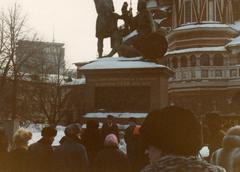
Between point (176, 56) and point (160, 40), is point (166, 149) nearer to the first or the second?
point (160, 40)

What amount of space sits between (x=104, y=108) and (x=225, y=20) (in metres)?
38.9

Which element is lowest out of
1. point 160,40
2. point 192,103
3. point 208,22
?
point 192,103

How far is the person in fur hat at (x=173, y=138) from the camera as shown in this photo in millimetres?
2689

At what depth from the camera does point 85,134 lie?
9.90 meters

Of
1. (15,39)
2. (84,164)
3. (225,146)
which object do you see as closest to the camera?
(225,146)

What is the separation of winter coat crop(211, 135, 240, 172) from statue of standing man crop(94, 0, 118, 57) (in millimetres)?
12618

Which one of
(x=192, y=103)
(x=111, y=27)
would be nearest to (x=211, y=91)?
(x=192, y=103)

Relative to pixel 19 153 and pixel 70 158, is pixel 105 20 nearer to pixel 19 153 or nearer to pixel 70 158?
pixel 70 158

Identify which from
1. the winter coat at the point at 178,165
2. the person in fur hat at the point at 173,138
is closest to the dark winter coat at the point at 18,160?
the person in fur hat at the point at 173,138

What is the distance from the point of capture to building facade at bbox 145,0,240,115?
48594 mm

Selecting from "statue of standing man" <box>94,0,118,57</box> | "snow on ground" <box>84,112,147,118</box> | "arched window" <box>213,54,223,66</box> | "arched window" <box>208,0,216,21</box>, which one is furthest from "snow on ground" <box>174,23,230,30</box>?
"snow on ground" <box>84,112,147,118</box>

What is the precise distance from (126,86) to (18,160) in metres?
9.34

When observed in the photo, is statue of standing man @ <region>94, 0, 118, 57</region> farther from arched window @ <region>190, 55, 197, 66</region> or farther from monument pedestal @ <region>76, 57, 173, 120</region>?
arched window @ <region>190, 55, 197, 66</region>

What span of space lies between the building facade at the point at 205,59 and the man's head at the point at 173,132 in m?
44.3
